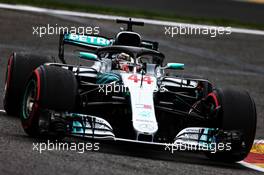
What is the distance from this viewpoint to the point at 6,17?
811 inches

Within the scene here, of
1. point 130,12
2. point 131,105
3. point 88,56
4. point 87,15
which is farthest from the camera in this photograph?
point 130,12

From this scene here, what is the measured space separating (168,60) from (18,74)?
240 inches

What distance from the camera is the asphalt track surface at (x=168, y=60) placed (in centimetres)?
984

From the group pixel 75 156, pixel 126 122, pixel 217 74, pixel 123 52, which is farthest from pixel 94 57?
pixel 217 74

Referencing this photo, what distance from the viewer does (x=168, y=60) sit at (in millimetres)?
18719

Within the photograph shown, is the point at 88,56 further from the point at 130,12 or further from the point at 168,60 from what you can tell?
the point at 130,12

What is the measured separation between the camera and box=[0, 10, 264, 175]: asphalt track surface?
32.3 ft

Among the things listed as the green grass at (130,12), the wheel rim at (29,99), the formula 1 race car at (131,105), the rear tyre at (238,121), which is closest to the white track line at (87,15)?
the green grass at (130,12)

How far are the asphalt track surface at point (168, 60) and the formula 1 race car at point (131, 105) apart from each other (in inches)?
9.1

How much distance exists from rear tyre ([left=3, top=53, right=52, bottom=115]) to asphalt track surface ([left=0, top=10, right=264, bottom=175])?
9.1 inches

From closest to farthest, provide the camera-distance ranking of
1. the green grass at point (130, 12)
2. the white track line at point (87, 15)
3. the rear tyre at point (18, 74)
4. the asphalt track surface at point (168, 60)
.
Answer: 1. the asphalt track surface at point (168, 60)
2. the rear tyre at point (18, 74)
3. the white track line at point (87, 15)
4. the green grass at point (130, 12)

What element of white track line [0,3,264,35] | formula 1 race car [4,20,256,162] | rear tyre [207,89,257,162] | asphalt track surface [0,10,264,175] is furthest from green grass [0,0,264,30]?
rear tyre [207,89,257,162]

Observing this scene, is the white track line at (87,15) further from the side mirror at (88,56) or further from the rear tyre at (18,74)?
the side mirror at (88,56)

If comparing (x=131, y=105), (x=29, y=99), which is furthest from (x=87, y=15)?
(x=131, y=105)
